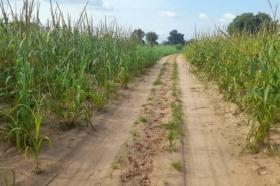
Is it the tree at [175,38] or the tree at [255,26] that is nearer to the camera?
the tree at [255,26]

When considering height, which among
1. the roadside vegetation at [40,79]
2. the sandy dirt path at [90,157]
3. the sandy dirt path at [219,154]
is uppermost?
the roadside vegetation at [40,79]

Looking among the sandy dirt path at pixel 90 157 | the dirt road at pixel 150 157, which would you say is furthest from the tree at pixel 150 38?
the sandy dirt path at pixel 90 157

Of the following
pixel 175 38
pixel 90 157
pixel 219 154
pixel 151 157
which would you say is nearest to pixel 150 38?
pixel 219 154

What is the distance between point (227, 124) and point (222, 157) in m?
2.00

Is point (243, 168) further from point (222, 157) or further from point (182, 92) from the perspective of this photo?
point (182, 92)

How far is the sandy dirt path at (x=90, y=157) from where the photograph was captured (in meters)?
4.73


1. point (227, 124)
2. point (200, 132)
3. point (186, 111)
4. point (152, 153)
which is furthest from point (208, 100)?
point (152, 153)

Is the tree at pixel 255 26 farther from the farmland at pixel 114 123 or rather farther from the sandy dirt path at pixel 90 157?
the sandy dirt path at pixel 90 157

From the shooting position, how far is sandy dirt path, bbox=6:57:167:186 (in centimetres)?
473

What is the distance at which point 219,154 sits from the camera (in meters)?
5.97

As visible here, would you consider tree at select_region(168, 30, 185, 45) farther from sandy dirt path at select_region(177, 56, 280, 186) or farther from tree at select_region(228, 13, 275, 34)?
sandy dirt path at select_region(177, 56, 280, 186)

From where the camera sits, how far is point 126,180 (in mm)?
4852

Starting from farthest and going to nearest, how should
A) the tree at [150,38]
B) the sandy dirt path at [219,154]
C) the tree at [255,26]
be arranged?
the tree at [150,38], the tree at [255,26], the sandy dirt path at [219,154]

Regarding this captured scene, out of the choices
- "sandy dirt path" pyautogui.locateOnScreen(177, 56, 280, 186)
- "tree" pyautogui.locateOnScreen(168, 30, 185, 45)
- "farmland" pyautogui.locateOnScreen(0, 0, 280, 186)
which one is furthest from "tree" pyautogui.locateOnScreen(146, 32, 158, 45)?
"tree" pyautogui.locateOnScreen(168, 30, 185, 45)
